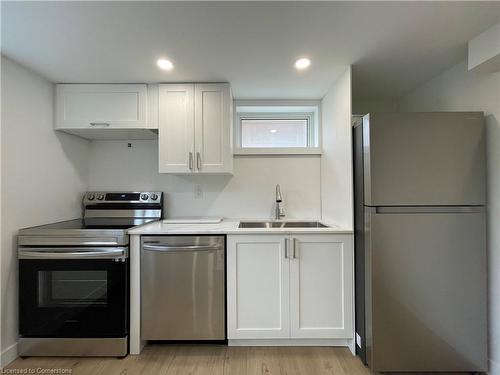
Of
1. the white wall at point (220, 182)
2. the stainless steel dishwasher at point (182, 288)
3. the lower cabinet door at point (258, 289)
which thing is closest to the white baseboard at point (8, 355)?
the stainless steel dishwasher at point (182, 288)

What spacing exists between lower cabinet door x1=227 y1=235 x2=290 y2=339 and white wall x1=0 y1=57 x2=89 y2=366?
60.5 inches

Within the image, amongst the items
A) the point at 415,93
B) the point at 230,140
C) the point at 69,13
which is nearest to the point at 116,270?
the point at 230,140

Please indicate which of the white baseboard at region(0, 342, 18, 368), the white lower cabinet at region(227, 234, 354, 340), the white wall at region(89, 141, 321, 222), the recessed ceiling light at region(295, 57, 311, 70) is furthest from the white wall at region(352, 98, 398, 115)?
the white baseboard at region(0, 342, 18, 368)

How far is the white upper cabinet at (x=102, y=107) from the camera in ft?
7.50

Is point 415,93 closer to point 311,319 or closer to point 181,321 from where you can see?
point 311,319

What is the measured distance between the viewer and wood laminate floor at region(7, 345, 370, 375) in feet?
5.94

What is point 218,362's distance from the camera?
6.25ft

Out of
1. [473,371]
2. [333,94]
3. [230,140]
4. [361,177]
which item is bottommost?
[473,371]

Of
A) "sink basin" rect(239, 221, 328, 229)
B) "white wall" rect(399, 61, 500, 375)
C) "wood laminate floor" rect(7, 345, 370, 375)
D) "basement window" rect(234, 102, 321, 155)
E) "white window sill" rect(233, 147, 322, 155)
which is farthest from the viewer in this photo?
"basement window" rect(234, 102, 321, 155)

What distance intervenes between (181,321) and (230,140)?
5.01 ft

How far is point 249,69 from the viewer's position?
204 cm

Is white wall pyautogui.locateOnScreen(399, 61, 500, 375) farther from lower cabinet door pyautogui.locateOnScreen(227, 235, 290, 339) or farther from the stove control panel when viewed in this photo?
the stove control panel

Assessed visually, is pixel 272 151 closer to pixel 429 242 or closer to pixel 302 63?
pixel 302 63

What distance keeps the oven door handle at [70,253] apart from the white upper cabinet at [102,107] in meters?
1.03
